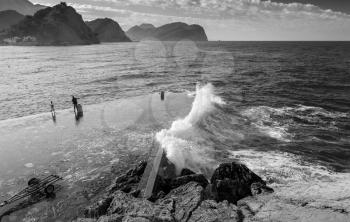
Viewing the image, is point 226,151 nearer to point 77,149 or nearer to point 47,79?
point 77,149

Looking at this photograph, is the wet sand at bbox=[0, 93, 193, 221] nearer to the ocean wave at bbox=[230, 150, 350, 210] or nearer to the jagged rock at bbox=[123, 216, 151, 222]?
the jagged rock at bbox=[123, 216, 151, 222]

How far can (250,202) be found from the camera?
1089 cm

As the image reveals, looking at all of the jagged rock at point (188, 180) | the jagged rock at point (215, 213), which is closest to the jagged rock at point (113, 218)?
the jagged rock at point (215, 213)

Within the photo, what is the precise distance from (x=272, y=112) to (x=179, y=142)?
17.6m

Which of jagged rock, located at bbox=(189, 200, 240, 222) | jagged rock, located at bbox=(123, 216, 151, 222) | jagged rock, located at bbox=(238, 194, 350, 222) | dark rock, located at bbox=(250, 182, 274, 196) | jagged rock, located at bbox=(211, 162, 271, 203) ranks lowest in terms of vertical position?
jagged rock, located at bbox=(211, 162, 271, 203)

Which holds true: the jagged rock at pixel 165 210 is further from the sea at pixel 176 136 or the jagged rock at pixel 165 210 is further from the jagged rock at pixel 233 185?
the sea at pixel 176 136

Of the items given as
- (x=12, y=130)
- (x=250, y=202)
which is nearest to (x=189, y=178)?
(x=250, y=202)

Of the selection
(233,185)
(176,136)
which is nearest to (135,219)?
(233,185)

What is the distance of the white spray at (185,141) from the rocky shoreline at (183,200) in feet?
8.79

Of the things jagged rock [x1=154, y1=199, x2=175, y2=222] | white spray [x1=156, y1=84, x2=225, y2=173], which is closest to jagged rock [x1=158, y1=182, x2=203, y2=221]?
jagged rock [x1=154, y1=199, x2=175, y2=222]

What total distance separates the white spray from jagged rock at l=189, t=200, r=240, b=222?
8599mm

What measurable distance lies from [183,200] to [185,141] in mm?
12445

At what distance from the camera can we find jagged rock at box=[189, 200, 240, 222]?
9641 millimetres

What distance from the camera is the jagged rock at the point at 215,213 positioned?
9641 mm
